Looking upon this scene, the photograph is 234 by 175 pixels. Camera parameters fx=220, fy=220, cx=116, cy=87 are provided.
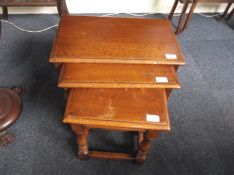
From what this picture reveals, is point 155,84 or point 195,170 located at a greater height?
point 155,84

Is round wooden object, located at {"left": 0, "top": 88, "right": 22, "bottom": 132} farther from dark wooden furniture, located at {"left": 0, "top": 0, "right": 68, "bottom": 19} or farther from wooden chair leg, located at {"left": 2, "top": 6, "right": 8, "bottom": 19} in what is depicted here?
wooden chair leg, located at {"left": 2, "top": 6, "right": 8, "bottom": 19}

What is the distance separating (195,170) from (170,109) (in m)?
0.41

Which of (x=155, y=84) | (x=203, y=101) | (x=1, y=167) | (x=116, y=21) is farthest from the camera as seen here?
(x=203, y=101)

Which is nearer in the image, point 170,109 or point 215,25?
point 170,109

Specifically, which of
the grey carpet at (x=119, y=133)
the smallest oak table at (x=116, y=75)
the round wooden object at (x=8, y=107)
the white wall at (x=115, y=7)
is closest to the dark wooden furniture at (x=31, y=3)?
the grey carpet at (x=119, y=133)

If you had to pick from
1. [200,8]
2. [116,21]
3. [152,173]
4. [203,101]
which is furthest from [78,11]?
[152,173]

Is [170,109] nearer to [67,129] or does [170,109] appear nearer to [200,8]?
[67,129]

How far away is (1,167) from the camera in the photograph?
44.8 inches

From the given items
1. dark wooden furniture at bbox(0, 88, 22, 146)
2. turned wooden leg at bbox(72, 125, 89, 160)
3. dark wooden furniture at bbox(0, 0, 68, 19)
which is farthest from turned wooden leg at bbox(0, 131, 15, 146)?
dark wooden furniture at bbox(0, 0, 68, 19)

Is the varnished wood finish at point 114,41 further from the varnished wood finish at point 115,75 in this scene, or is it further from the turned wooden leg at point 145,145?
the turned wooden leg at point 145,145

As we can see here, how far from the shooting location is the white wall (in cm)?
216

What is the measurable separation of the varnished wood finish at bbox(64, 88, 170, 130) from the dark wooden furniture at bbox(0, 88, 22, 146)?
1.68 feet

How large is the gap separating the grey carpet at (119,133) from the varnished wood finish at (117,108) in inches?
16.8

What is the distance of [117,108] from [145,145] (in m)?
0.25
